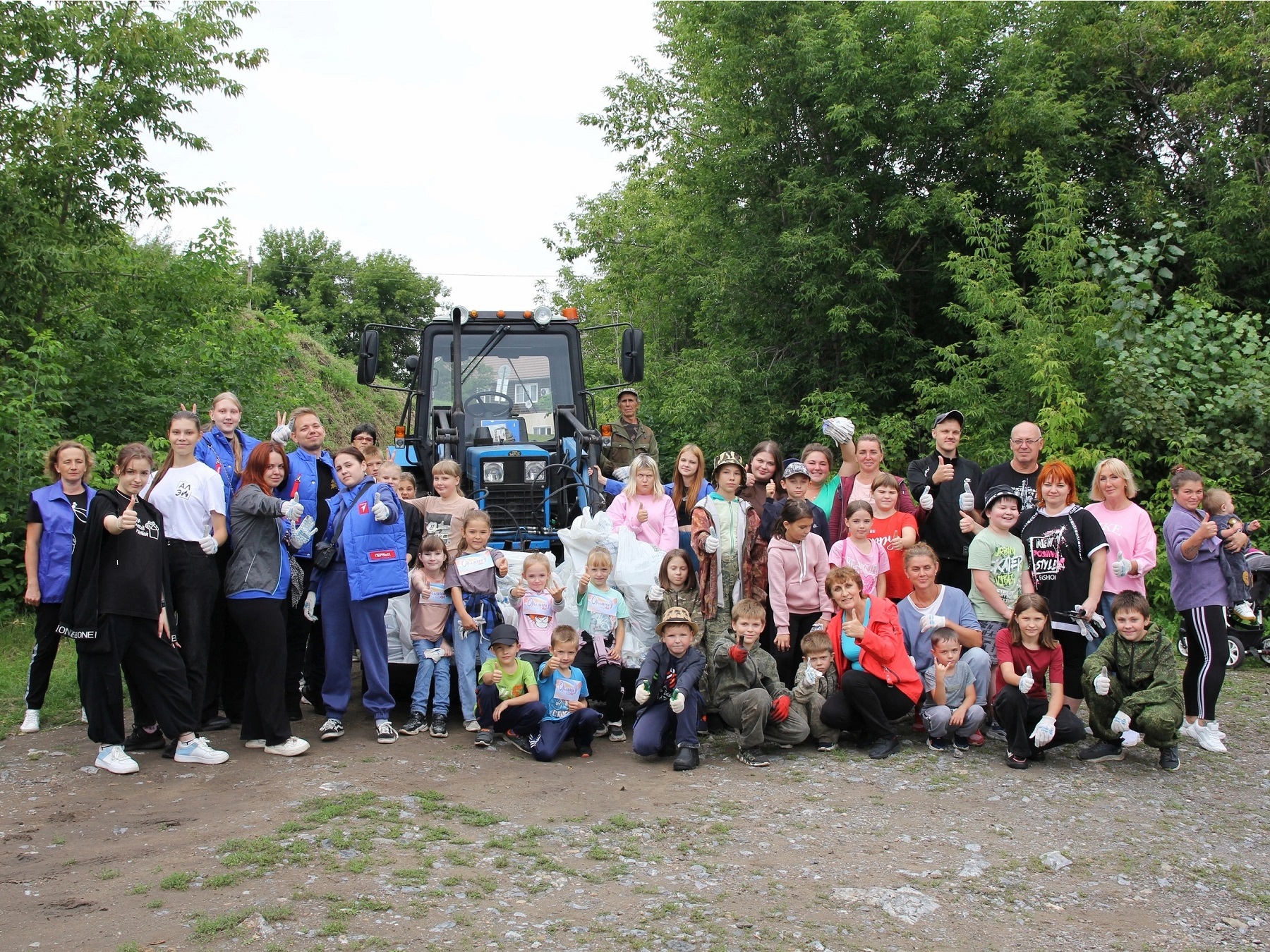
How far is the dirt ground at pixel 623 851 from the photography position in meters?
3.90

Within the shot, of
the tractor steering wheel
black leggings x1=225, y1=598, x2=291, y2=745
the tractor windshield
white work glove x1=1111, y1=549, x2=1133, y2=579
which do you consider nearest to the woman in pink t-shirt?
white work glove x1=1111, y1=549, x2=1133, y2=579

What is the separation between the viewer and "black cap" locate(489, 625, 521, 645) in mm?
6277

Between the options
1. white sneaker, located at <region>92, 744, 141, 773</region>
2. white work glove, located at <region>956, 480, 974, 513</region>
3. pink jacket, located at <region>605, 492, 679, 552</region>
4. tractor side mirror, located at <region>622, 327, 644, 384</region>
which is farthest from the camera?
tractor side mirror, located at <region>622, 327, 644, 384</region>

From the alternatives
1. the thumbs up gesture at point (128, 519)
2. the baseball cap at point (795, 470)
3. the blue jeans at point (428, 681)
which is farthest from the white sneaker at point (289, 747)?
the baseball cap at point (795, 470)

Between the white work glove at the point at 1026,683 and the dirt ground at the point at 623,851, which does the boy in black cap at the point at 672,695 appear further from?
the white work glove at the point at 1026,683

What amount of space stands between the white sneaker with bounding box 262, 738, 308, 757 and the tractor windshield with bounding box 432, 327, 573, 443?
3869mm

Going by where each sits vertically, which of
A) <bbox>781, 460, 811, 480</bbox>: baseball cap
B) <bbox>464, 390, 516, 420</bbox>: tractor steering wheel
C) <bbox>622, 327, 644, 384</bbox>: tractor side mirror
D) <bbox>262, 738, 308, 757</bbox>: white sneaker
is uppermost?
<bbox>622, 327, 644, 384</bbox>: tractor side mirror

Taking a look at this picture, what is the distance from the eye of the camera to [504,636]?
6.30m

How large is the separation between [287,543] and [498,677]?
1501 mm

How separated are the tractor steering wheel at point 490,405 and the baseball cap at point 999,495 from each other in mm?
4302

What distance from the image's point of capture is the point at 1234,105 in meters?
12.9

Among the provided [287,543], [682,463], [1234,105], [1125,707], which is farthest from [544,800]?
[1234,105]

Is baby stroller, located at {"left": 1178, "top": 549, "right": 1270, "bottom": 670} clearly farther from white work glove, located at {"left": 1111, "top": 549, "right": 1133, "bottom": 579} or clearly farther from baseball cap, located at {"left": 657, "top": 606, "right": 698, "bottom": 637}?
baseball cap, located at {"left": 657, "top": 606, "right": 698, "bottom": 637}

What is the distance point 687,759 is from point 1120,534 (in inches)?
119
